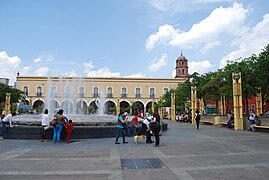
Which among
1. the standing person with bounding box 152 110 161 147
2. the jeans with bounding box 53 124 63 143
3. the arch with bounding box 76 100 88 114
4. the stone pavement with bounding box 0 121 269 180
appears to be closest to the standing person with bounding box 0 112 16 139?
the jeans with bounding box 53 124 63 143

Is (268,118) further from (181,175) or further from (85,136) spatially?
(181,175)

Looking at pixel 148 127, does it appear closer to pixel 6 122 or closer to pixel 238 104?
pixel 6 122

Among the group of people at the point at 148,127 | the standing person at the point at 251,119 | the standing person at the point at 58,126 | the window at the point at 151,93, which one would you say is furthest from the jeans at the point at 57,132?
the window at the point at 151,93

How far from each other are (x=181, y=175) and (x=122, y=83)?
218ft

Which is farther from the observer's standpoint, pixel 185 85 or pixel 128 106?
pixel 128 106

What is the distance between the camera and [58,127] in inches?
450

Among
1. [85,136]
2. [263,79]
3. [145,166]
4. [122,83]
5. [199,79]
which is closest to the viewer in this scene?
[145,166]

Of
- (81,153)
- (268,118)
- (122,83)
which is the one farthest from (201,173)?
(122,83)

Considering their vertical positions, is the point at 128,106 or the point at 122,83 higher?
the point at 122,83

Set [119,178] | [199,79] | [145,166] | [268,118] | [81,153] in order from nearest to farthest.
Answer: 1. [119,178]
2. [145,166]
3. [81,153]
4. [268,118]
5. [199,79]

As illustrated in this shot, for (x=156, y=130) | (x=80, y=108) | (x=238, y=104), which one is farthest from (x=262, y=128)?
(x=80, y=108)

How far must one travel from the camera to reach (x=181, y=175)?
18.3 feet

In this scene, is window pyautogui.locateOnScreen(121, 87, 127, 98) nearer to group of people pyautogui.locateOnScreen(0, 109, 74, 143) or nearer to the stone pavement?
group of people pyautogui.locateOnScreen(0, 109, 74, 143)

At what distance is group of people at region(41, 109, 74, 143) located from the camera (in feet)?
37.3
